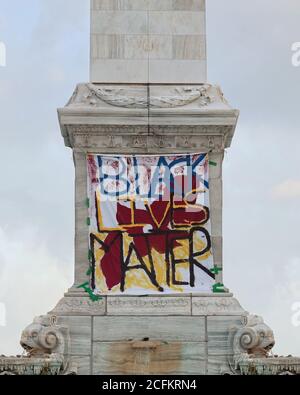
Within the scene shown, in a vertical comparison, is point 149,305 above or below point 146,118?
below

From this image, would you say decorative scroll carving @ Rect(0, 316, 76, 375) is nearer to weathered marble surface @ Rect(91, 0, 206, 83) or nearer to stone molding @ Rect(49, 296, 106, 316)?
stone molding @ Rect(49, 296, 106, 316)

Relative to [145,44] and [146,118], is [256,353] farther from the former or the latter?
[145,44]

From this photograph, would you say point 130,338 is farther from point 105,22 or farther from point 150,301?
point 105,22

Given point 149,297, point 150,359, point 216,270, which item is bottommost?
point 150,359

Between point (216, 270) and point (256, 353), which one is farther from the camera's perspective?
Result: point (216, 270)

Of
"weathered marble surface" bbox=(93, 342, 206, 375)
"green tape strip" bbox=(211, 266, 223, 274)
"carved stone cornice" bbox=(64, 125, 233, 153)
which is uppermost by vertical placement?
"carved stone cornice" bbox=(64, 125, 233, 153)

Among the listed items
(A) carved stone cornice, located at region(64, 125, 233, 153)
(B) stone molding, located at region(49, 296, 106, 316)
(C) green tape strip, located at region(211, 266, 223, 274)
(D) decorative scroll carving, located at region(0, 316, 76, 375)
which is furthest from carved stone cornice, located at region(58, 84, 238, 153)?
(D) decorative scroll carving, located at region(0, 316, 76, 375)

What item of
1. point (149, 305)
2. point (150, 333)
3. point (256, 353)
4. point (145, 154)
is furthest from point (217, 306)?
point (145, 154)

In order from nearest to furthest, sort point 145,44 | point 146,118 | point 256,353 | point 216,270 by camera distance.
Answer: point 256,353 < point 216,270 < point 146,118 < point 145,44

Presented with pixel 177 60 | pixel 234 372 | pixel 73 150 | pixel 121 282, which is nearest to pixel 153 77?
pixel 177 60

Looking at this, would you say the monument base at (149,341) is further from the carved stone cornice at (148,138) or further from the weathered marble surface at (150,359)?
the carved stone cornice at (148,138)

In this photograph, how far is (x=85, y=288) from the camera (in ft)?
97.0

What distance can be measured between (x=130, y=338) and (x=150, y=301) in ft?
3.42

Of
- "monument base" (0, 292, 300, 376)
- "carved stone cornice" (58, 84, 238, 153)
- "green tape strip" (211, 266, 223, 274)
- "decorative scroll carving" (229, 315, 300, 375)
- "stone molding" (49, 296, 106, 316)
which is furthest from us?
"carved stone cornice" (58, 84, 238, 153)
